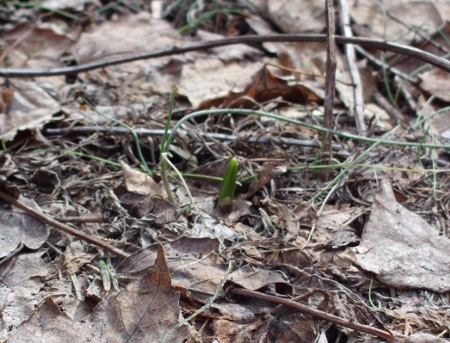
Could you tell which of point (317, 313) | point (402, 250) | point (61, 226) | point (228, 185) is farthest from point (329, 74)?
point (61, 226)

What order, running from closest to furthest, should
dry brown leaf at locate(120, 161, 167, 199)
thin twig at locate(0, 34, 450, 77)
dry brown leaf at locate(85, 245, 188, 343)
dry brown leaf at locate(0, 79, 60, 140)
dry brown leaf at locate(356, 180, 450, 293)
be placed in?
dry brown leaf at locate(85, 245, 188, 343)
dry brown leaf at locate(356, 180, 450, 293)
dry brown leaf at locate(120, 161, 167, 199)
thin twig at locate(0, 34, 450, 77)
dry brown leaf at locate(0, 79, 60, 140)

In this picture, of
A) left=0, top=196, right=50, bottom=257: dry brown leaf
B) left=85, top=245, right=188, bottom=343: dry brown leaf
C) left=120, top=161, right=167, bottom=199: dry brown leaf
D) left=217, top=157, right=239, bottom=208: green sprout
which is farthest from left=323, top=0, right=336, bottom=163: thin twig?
left=0, top=196, right=50, bottom=257: dry brown leaf

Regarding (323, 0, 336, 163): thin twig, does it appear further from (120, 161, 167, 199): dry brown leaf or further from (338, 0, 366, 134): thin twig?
(120, 161, 167, 199): dry brown leaf

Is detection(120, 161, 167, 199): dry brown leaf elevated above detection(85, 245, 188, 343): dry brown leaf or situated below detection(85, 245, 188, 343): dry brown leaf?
above

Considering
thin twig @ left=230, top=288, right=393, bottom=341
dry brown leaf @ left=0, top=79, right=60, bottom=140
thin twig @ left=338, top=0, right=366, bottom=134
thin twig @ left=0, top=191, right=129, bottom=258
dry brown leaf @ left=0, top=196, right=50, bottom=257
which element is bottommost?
dry brown leaf @ left=0, top=196, right=50, bottom=257

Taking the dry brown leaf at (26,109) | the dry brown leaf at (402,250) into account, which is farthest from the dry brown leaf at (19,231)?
the dry brown leaf at (402,250)

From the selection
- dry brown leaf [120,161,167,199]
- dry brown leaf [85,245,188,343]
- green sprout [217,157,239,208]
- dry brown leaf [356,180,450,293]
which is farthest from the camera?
dry brown leaf [120,161,167,199]

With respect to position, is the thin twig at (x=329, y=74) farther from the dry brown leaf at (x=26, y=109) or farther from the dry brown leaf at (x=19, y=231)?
the dry brown leaf at (x=26, y=109)

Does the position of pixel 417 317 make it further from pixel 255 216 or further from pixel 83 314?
pixel 83 314

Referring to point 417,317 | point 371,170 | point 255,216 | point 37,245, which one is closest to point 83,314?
point 37,245
